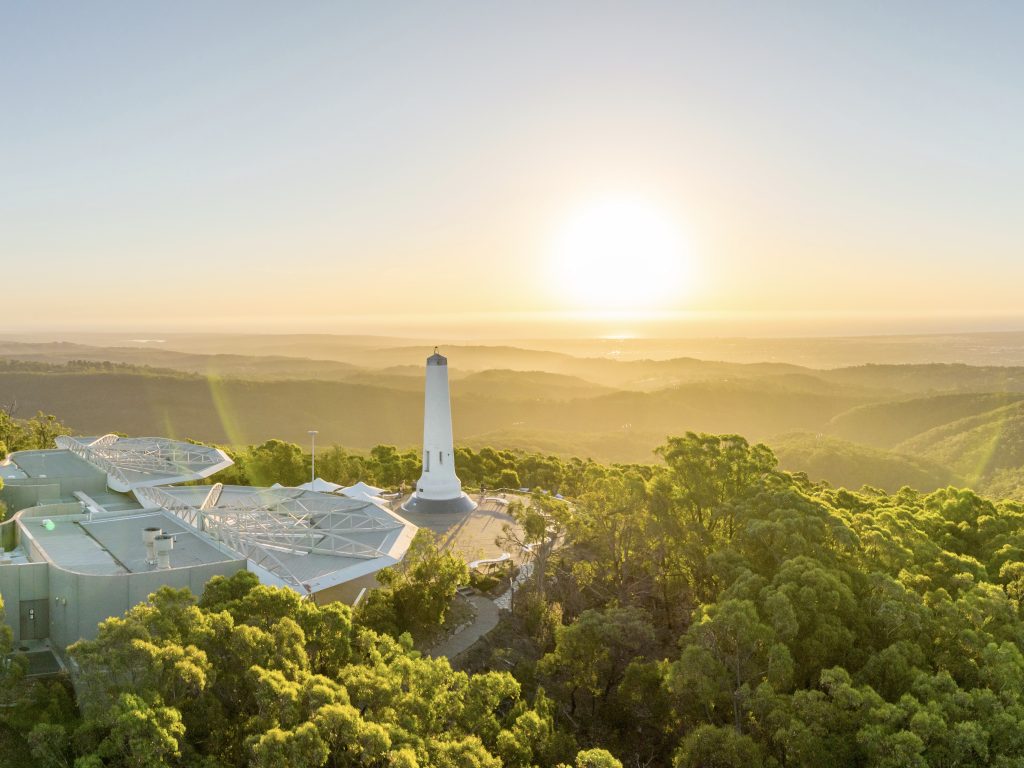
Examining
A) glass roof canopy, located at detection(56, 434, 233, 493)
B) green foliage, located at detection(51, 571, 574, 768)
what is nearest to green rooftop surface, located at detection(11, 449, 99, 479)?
glass roof canopy, located at detection(56, 434, 233, 493)

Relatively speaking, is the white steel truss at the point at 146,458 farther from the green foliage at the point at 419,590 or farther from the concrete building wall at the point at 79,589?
the green foliage at the point at 419,590

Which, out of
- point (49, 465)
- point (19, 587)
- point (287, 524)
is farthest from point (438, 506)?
point (49, 465)

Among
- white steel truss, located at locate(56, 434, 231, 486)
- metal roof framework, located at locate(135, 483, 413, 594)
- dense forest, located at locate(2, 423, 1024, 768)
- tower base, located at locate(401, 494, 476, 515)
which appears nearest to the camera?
dense forest, located at locate(2, 423, 1024, 768)

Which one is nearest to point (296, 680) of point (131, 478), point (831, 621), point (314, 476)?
point (831, 621)

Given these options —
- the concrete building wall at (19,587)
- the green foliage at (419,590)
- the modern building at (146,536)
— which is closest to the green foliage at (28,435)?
the modern building at (146,536)

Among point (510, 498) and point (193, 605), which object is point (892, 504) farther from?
point (193, 605)

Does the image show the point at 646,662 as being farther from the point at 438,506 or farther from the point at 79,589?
the point at 438,506

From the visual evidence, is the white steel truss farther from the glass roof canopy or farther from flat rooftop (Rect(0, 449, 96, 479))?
flat rooftop (Rect(0, 449, 96, 479))
